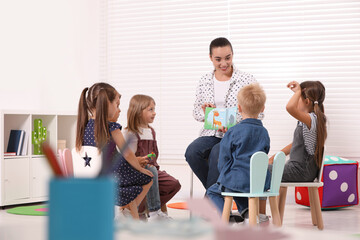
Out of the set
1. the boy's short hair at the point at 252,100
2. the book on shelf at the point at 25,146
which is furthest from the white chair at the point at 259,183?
the book on shelf at the point at 25,146

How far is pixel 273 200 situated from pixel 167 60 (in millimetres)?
2289

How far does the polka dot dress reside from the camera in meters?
2.76

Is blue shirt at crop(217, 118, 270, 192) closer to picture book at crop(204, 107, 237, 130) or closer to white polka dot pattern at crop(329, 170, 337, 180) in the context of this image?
picture book at crop(204, 107, 237, 130)

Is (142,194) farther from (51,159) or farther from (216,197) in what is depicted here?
(51,159)

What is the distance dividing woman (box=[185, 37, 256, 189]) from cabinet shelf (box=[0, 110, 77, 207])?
1.19 m

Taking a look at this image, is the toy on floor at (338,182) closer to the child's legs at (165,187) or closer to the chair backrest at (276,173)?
the child's legs at (165,187)

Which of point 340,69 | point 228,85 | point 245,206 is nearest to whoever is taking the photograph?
point 245,206

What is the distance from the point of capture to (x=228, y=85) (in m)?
3.31

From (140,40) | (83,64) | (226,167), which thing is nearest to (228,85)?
(226,167)

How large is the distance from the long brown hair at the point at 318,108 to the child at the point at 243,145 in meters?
0.47

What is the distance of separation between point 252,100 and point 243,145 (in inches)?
9.7

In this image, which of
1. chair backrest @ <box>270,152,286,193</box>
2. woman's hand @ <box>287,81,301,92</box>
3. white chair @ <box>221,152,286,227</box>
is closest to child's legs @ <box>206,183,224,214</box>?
white chair @ <box>221,152,286,227</box>

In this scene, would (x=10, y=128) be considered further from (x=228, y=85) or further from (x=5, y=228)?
(x=5, y=228)

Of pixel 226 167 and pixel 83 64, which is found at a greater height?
pixel 83 64
